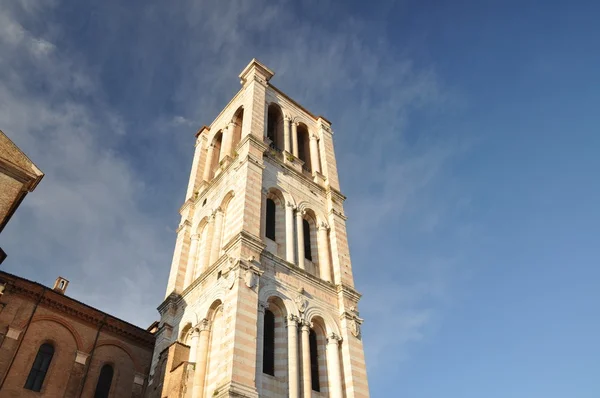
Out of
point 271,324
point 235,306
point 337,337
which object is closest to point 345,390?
point 337,337

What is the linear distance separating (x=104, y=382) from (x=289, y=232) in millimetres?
10137

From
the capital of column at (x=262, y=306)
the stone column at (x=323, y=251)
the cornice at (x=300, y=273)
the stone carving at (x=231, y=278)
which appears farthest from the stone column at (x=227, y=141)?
the capital of column at (x=262, y=306)

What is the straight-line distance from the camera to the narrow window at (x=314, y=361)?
18625 mm

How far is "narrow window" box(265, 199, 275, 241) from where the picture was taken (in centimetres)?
2240

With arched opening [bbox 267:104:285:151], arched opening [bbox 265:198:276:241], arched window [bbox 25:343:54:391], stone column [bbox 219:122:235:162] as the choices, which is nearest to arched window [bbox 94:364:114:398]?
arched window [bbox 25:343:54:391]

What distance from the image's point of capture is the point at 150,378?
811 inches

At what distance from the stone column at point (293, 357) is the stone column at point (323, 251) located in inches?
149

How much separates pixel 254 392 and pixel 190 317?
6.20 m

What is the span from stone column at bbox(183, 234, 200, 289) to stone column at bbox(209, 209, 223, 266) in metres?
1.93

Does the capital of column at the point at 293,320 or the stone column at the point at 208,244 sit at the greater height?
the stone column at the point at 208,244

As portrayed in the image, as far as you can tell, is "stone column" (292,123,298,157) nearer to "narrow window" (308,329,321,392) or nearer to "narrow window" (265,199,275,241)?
"narrow window" (265,199,275,241)

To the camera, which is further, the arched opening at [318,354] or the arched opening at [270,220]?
the arched opening at [270,220]

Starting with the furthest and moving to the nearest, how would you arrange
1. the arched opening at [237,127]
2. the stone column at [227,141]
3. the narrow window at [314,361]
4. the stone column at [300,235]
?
the arched opening at [237,127] < the stone column at [227,141] < the stone column at [300,235] < the narrow window at [314,361]

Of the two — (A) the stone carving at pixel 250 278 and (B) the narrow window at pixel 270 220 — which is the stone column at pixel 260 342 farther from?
(B) the narrow window at pixel 270 220
